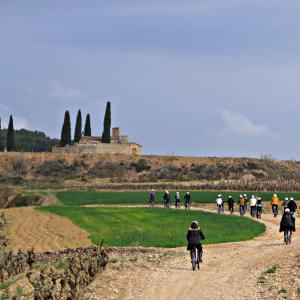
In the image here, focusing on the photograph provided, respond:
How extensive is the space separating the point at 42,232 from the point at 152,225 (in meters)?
7.17

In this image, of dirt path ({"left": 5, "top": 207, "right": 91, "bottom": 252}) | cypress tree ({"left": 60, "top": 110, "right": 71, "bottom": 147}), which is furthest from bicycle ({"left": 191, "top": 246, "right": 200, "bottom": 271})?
cypress tree ({"left": 60, "top": 110, "right": 71, "bottom": 147})

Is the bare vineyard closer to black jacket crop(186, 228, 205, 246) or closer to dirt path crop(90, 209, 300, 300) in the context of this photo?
dirt path crop(90, 209, 300, 300)

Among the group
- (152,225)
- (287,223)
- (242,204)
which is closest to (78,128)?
(242,204)

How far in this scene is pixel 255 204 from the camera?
51.0 metres

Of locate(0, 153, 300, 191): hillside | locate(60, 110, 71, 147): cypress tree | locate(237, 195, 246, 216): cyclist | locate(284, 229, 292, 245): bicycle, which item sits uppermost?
locate(60, 110, 71, 147): cypress tree

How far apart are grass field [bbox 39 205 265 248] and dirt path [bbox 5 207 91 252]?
0.84 m

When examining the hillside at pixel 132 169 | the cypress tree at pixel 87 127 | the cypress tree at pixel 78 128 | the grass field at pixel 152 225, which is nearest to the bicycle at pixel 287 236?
→ the grass field at pixel 152 225

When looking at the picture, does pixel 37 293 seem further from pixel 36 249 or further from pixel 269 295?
pixel 36 249

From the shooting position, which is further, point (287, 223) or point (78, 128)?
point (78, 128)

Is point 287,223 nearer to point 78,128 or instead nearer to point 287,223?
point 287,223

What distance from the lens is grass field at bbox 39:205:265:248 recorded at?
36.3 m

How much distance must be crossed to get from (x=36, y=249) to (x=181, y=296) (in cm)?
1596

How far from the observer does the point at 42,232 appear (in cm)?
4131

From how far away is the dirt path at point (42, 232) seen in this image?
36.1 m
